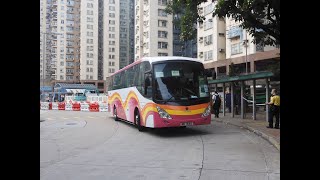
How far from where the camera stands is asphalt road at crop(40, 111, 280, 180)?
7.22 metres

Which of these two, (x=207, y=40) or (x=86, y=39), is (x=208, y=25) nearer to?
(x=207, y=40)

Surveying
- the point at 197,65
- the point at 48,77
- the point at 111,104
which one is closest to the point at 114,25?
the point at 48,77

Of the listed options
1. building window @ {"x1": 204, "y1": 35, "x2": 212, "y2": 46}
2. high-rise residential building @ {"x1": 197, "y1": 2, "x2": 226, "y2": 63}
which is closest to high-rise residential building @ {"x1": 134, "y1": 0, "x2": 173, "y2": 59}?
high-rise residential building @ {"x1": 197, "y1": 2, "x2": 226, "y2": 63}

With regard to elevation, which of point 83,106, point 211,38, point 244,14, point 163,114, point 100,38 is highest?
point 100,38

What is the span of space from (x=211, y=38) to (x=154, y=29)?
30584 mm

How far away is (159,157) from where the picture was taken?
928cm

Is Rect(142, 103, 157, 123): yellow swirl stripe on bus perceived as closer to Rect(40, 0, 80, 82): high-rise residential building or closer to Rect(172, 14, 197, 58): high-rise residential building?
Rect(172, 14, 197, 58): high-rise residential building

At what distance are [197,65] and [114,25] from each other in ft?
307

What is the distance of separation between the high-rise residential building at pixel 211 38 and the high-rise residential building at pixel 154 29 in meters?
26.3

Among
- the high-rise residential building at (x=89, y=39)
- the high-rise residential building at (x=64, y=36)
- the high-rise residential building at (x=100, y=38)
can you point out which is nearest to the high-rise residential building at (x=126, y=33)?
the high-rise residential building at (x=100, y=38)

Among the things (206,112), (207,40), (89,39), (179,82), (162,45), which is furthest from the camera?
(89,39)

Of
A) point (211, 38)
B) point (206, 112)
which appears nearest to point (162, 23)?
point (211, 38)

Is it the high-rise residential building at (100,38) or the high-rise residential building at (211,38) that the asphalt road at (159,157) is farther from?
the high-rise residential building at (100,38)
